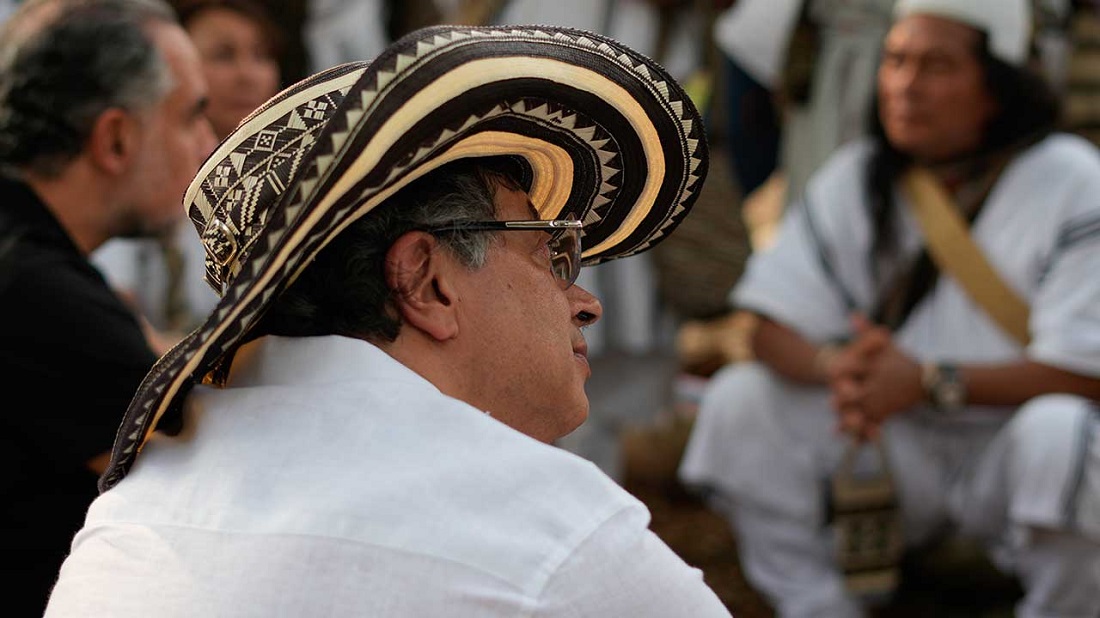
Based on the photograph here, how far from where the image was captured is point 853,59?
5.21m

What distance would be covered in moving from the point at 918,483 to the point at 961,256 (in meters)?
0.68

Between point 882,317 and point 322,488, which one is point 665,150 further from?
point 882,317

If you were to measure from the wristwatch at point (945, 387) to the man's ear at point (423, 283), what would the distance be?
8.70ft

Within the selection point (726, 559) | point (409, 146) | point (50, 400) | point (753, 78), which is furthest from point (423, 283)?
point (753, 78)

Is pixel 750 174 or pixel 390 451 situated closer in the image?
pixel 390 451

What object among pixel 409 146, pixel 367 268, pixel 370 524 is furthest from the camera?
pixel 367 268

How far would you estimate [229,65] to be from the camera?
16.5 feet

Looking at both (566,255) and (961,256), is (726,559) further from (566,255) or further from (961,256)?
(566,255)

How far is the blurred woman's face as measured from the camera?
4.96 m

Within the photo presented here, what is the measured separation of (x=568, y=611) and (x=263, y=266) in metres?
0.51

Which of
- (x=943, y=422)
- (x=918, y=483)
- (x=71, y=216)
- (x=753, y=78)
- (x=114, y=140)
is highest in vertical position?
(x=114, y=140)

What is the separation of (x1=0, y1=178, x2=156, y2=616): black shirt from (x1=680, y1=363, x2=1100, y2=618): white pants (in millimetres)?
2277

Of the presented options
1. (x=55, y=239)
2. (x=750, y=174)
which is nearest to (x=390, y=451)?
(x=55, y=239)

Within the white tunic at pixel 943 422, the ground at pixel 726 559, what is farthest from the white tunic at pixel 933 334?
the ground at pixel 726 559
